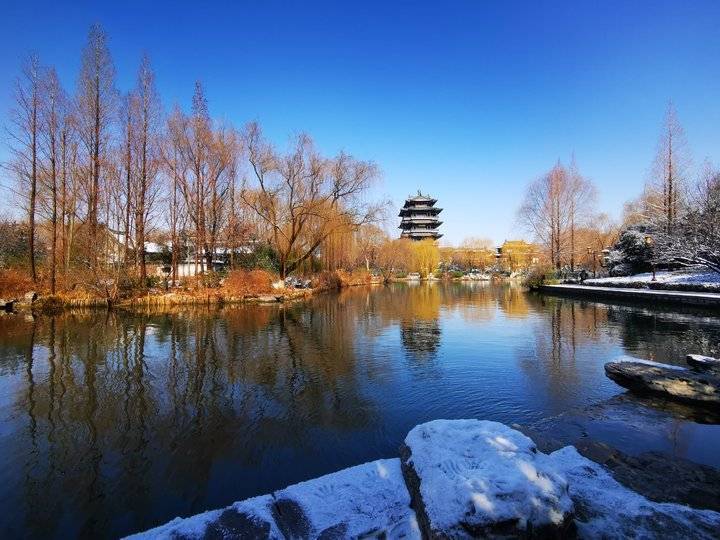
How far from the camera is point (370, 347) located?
9836 mm

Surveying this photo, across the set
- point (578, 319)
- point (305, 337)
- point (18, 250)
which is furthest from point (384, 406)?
point (18, 250)

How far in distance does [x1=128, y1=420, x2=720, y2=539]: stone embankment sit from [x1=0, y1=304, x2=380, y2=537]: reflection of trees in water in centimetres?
124

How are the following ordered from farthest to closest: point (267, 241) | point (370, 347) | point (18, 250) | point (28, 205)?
point (267, 241), point (18, 250), point (28, 205), point (370, 347)

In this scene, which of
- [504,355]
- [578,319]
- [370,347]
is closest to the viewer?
[504,355]

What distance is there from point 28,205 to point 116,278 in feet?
26.4

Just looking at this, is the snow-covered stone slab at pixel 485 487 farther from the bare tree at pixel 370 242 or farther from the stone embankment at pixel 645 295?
the bare tree at pixel 370 242

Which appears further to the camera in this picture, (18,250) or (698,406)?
(18,250)

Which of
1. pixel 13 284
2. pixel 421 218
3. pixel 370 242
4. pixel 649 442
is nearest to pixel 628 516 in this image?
pixel 649 442

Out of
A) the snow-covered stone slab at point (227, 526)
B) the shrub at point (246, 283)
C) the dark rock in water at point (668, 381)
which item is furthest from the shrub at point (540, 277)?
the snow-covered stone slab at point (227, 526)

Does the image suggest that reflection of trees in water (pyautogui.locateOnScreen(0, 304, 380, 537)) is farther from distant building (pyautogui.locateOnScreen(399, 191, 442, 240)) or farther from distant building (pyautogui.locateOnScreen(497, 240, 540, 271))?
distant building (pyautogui.locateOnScreen(497, 240, 540, 271))

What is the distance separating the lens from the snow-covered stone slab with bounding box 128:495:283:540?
93.4 inches

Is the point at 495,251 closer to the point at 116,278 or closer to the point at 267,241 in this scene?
the point at 267,241

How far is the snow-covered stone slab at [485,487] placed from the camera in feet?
6.82

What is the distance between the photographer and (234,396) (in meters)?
6.21
